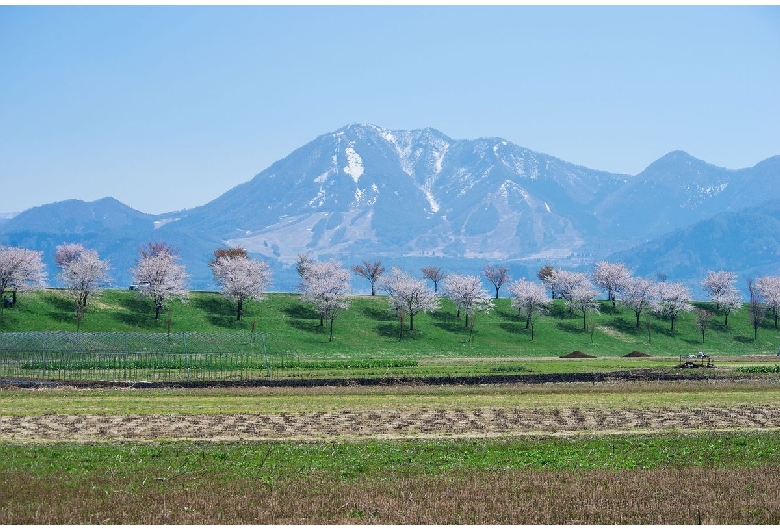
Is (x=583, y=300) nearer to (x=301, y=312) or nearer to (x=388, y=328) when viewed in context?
(x=388, y=328)

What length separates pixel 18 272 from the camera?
147875 mm

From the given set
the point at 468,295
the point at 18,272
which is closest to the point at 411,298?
the point at 468,295

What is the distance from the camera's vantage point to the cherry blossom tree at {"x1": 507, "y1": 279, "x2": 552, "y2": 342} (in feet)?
571

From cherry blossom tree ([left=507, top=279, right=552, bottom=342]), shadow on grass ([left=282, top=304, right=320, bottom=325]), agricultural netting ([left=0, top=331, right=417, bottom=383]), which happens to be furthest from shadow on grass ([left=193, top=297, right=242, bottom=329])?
cherry blossom tree ([left=507, top=279, right=552, bottom=342])

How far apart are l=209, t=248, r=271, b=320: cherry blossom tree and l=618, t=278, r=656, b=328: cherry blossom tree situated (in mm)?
77029

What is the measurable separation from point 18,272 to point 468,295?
82.3 metres

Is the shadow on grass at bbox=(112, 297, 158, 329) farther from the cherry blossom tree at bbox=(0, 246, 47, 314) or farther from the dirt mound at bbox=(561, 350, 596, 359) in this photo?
the dirt mound at bbox=(561, 350, 596, 359)

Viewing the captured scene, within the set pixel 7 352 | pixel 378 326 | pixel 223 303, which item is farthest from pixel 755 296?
pixel 7 352

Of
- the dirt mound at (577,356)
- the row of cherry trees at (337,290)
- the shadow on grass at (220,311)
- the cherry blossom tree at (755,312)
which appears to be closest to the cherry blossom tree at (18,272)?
the row of cherry trees at (337,290)

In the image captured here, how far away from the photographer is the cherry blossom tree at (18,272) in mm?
146625

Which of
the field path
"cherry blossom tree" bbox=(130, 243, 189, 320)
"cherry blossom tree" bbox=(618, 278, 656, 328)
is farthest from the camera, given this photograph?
"cherry blossom tree" bbox=(618, 278, 656, 328)

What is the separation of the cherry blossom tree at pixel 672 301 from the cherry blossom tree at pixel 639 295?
1730 mm

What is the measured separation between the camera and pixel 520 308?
181125 mm

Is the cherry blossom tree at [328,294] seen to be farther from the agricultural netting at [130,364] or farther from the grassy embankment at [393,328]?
the agricultural netting at [130,364]
